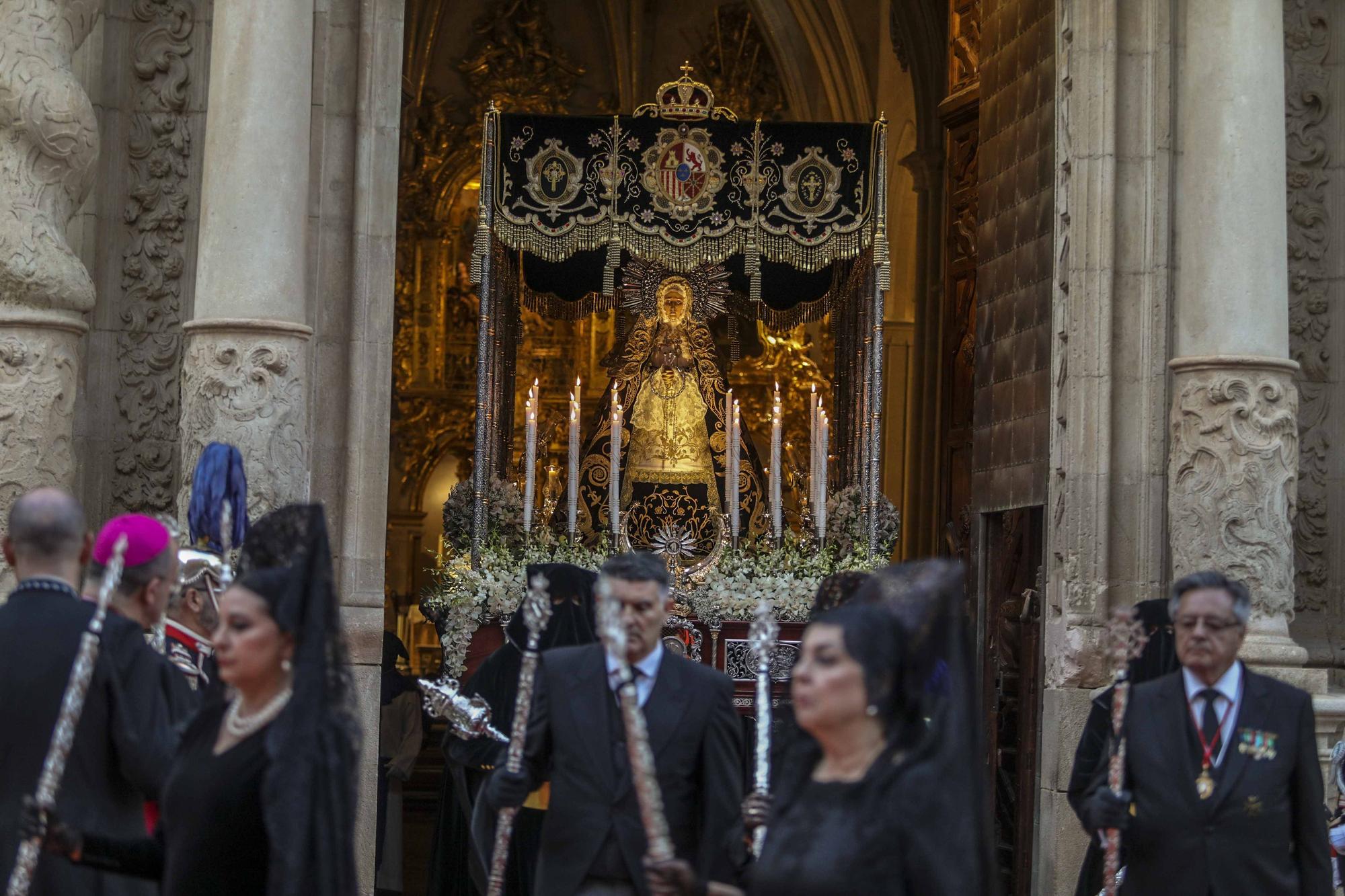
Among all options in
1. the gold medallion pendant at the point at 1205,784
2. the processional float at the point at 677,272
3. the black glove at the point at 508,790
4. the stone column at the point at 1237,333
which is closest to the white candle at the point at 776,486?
the processional float at the point at 677,272

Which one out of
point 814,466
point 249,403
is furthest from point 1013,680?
point 249,403

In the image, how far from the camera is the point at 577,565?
11562 mm

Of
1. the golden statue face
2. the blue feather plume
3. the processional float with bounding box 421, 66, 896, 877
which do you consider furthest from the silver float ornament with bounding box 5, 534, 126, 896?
the golden statue face

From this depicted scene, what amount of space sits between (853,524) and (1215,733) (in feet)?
22.0

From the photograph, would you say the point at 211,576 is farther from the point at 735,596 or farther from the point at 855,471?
the point at 855,471

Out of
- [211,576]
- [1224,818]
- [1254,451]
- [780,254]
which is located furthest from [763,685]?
[780,254]

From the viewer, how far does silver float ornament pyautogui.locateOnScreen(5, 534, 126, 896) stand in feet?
16.9

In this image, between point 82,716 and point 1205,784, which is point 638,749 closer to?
point 82,716

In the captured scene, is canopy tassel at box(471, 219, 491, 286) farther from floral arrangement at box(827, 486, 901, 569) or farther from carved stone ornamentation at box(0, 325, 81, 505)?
carved stone ornamentation at box(0, 325, 81, 505)

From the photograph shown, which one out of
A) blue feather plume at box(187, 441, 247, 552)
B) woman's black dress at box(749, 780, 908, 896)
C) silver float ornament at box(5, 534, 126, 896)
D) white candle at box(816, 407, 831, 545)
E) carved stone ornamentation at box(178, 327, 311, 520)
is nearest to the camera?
woman's black dress at box(749, 780, 908, 896)

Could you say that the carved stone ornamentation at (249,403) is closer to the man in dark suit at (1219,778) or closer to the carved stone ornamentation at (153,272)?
the carved stone ornamentation at (153,272)

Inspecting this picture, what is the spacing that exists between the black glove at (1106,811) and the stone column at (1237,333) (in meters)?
3.99

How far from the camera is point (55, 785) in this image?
5168 millimetres

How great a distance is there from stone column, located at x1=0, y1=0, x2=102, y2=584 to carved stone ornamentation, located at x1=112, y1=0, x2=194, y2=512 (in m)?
0.77
